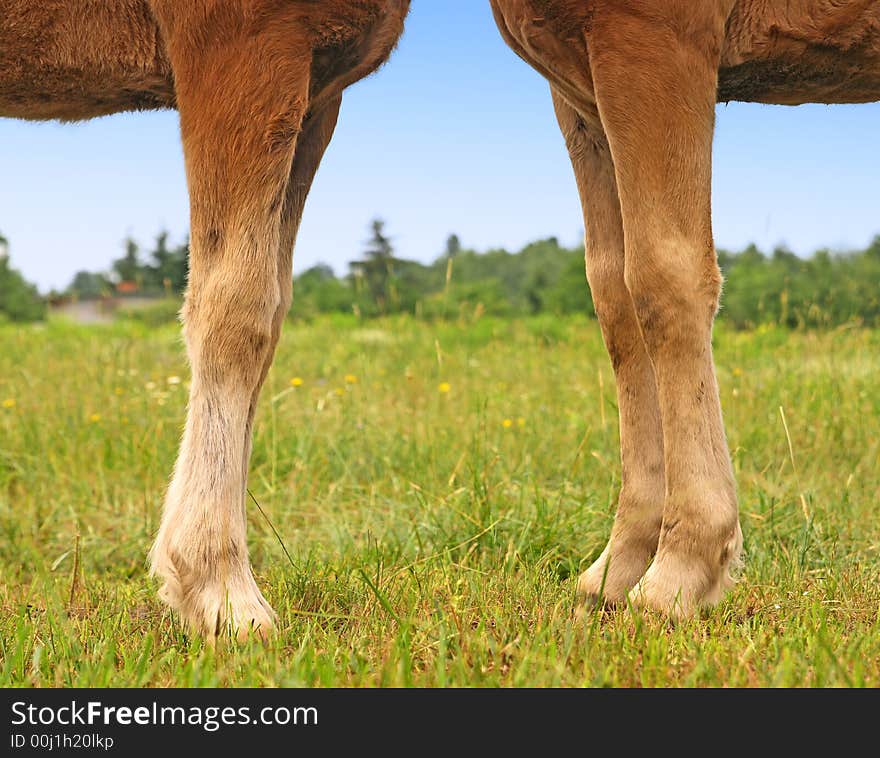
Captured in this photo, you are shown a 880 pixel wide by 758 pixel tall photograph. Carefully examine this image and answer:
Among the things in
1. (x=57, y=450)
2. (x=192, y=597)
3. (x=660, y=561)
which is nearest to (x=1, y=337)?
(x=57, y=450)

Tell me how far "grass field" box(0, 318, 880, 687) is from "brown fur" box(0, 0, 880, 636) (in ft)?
0.89

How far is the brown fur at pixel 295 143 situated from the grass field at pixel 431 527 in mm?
271

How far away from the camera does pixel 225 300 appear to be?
2422 mm

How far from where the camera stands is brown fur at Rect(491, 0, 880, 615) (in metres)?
2.40

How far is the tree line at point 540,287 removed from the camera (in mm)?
6277

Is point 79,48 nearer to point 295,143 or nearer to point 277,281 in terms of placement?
point 295,143

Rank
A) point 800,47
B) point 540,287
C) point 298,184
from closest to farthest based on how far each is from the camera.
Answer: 1. point 800,47
2. point 298,184
3. point 540,287

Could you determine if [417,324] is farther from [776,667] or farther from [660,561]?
[776,667]

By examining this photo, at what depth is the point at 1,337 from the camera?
31.0ft

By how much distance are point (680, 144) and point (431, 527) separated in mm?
1681

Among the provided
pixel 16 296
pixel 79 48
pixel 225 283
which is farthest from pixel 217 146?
pixel 16 296

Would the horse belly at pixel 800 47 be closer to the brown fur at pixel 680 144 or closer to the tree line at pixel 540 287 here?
the brown fur at pixel 680 144

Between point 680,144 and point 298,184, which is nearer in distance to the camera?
point 680,144

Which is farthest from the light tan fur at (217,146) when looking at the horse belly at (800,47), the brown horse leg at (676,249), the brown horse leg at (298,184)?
the horse belly at (800,47)
